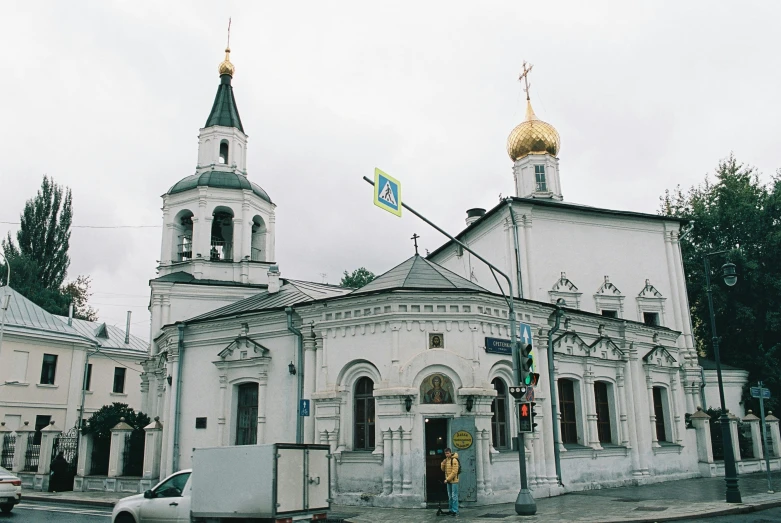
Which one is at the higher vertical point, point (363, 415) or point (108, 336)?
point (108, 336)

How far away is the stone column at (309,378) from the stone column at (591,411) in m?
8.77

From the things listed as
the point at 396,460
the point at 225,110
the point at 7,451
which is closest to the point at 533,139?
the point at 225,110

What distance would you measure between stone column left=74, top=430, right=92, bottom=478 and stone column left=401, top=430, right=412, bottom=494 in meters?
12.2

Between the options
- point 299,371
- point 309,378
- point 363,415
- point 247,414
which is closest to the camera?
point 363,415

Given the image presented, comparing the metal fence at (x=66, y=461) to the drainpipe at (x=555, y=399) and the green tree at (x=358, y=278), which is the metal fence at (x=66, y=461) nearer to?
the drainpipe at (x=555, y=399)

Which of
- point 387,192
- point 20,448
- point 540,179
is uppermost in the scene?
point 540,179

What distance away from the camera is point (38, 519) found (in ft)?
47.8

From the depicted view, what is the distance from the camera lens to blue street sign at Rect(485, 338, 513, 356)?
17.2 metres

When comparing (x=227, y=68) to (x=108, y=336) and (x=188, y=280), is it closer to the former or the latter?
(x=188, y=280)

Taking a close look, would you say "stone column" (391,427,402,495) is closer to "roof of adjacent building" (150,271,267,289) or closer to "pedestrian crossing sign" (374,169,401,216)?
"pedestrian crossing sign" (374,169,401,216)

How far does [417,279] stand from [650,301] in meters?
12.8

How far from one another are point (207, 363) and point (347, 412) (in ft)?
19.0

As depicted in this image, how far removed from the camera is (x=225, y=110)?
28.3 meters

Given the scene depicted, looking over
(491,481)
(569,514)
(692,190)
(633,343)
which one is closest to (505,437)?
(491,481)
